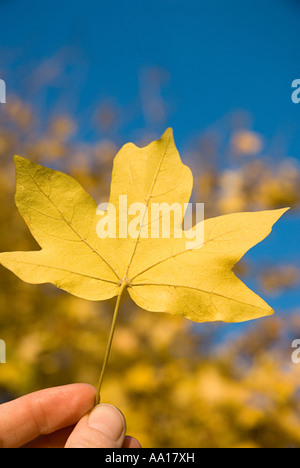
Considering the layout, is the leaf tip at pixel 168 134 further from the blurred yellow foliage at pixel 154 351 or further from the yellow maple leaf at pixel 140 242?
the blurred yellow foliage at pixel 154 351

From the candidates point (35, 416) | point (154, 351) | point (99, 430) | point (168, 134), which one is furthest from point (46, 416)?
point (154, 351)

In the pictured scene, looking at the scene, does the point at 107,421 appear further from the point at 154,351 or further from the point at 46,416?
the point at 154,351

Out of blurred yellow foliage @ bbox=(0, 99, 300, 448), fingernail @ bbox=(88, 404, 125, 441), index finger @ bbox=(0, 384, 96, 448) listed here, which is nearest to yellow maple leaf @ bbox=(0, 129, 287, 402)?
fingernail @ bbox=(88, 404, 125, 441)

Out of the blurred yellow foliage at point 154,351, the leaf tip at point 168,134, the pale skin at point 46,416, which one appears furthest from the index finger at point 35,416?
the blurred yellow foliage at point 154,351

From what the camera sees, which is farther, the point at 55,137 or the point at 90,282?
the point at 55,137

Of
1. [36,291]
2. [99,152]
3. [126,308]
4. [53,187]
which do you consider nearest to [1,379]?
[36,291]

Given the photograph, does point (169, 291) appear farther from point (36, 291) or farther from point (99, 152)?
point (99, 152)

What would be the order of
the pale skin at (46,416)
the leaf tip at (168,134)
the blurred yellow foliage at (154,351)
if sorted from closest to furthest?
the leaf tip at (168,134), the pale skin at (46,416), the blurred yellow foliage at (154,351)

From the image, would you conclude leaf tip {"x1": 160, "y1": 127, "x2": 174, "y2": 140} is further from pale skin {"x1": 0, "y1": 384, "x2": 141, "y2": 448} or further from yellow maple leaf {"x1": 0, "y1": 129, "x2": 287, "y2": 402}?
pale skin {"x1": 0, "y1": 384, "x2": 141, "y2": 448}
